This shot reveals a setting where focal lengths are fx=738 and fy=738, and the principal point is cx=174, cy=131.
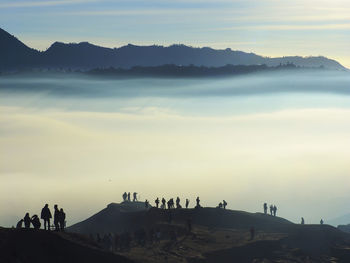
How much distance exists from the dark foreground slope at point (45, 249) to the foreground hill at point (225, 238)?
760 centimetres

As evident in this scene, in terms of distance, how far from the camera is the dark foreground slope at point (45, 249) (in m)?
54.1

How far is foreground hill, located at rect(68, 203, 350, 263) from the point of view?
76438mm

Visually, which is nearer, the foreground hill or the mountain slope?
the foreground hill

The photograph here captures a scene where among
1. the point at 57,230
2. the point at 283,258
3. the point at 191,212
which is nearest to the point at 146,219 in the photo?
the point at 191,212

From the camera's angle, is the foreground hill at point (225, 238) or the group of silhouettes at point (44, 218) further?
the foreground hill at point (225, 238)

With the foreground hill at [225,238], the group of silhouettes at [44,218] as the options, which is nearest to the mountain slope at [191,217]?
the foreground hill at [225,238]

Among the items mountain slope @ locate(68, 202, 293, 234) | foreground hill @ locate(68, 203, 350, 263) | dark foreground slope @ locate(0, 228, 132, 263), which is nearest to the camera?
dark foreground slope @ locate(0, 228, 132, 263)

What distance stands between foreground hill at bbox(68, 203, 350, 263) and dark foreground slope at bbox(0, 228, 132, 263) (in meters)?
7.60

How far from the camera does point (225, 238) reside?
8569cm

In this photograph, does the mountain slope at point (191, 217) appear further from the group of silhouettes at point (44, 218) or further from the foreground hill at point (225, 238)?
the group of silhouettes at point (44, 218)

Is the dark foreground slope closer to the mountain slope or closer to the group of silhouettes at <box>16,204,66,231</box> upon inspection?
the group of silhouettes at <box>16,204,66,231</box>

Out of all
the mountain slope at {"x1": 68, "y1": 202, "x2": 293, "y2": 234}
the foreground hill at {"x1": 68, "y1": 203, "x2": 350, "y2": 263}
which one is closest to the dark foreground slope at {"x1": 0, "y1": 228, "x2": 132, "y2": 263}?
the foreground hill at {"x1": 68, "y1": 203, "x2": 350, "y2": 263}

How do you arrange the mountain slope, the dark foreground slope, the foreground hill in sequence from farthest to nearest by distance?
the mountain slope, the foreground hill, the dark foreground slope

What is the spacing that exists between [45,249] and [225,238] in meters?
34.1
